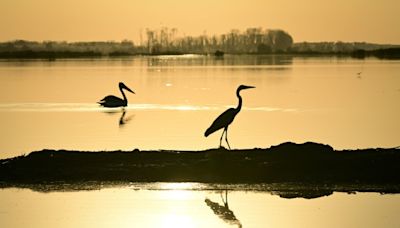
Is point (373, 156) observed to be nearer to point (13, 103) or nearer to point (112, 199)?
point (112, 199)

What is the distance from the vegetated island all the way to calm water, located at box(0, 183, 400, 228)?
1.76 ft

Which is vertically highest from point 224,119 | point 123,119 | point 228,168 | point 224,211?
point 224,119

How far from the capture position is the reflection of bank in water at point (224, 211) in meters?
11.1

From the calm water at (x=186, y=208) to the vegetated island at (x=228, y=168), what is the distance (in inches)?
21.1

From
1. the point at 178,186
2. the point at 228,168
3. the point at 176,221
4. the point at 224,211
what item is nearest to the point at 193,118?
the point at 228,168

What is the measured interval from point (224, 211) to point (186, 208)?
1.78ft

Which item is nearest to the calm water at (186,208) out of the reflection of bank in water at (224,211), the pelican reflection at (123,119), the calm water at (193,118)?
the reflection of bank in water at (224,211)

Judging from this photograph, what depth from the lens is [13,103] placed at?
3494cm

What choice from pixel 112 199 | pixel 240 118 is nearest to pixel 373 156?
pixel 112 199

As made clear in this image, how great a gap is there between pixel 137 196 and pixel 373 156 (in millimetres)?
4132

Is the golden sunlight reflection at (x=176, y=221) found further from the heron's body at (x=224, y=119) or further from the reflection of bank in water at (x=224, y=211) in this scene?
the heron's body at (x=224, y=119)

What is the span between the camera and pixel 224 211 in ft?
38.4

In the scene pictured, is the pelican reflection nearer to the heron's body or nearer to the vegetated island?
the heron's body

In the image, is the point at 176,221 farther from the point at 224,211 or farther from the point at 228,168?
the point at 228,168
